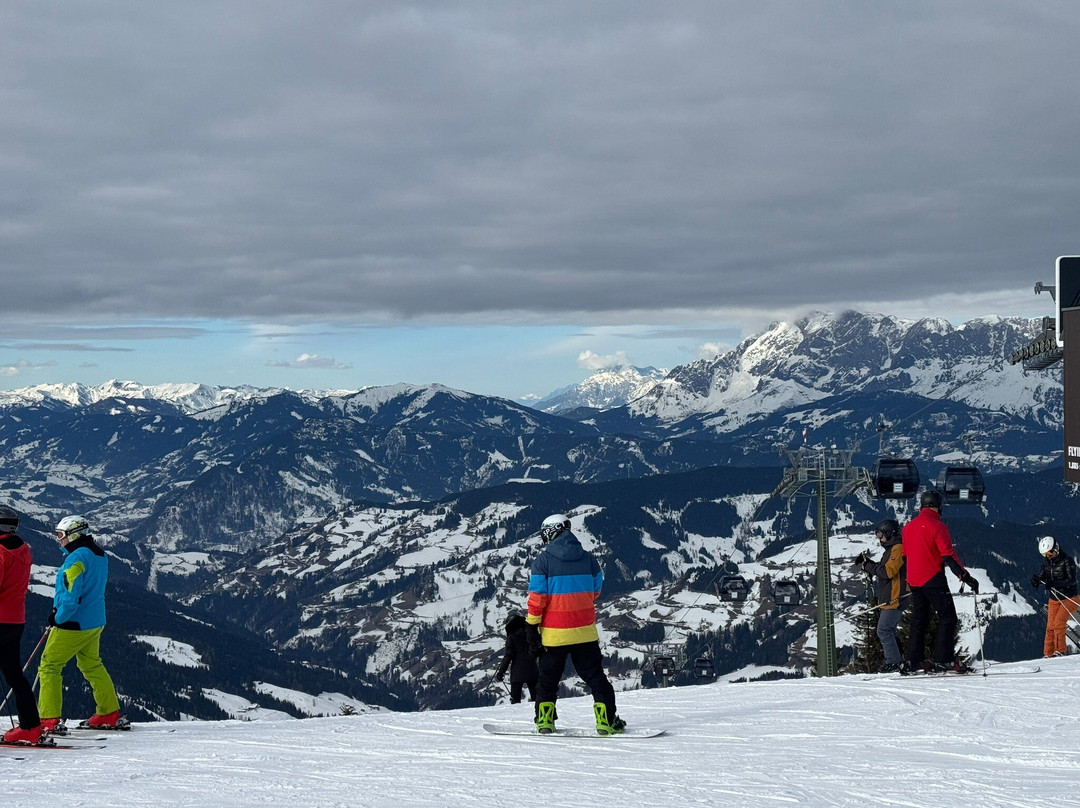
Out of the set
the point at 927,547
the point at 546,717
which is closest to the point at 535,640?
the point at 546,717

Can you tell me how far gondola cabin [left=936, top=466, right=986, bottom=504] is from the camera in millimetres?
→ 42781

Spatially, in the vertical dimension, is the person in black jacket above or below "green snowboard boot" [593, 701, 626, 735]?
above

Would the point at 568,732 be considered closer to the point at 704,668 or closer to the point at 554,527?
the point at 554,527

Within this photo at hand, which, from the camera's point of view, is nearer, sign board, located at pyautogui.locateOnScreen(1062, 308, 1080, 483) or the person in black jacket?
the person in black jacket

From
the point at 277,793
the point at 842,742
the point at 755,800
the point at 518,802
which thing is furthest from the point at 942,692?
the point at 277,793

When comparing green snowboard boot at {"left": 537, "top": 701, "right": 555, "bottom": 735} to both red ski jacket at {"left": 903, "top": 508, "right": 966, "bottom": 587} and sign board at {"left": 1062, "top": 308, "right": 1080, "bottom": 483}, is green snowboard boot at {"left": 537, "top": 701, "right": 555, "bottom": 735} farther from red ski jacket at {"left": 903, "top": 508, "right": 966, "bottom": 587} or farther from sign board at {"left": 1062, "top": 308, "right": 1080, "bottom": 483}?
sign board at {"left": 1062, "top": 308, "right": 1080, "bottom": 483}

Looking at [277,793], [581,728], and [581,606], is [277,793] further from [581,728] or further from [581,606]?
[581,728]

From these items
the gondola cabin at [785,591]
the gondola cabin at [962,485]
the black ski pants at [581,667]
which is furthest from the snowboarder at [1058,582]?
the gondola cabin at [785,591]

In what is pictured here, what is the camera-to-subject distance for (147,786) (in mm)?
10242

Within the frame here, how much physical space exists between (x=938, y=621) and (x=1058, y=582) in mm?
5883

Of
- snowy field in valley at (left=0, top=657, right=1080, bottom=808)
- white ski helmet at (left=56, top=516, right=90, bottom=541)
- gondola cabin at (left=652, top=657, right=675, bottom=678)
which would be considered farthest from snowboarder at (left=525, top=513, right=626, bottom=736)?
gondola cabin at (left=652, top=657, right=675, bottom=678)

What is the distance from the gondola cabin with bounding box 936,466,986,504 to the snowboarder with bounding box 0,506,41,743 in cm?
3655

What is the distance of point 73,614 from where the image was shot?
44.5ft

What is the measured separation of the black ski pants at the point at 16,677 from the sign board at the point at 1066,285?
1213 inches
